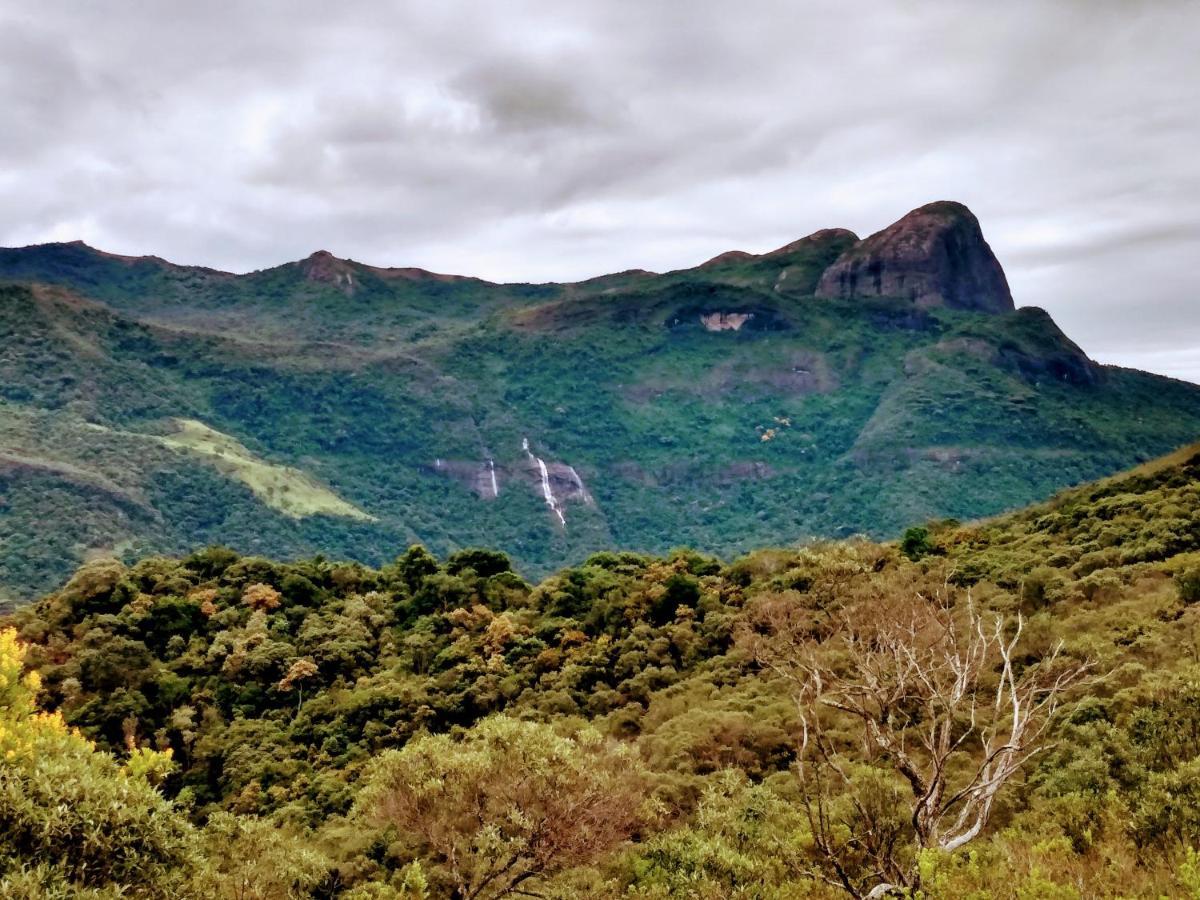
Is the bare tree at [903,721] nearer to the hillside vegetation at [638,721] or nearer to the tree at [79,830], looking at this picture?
the hillside vegetation at [638,721]

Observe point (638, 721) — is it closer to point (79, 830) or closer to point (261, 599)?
point (79, 830)

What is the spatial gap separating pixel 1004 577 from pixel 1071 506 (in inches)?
645

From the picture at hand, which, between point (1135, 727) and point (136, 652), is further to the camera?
point (136, 652)

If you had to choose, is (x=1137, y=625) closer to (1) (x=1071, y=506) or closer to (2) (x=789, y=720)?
(2) (x=789, y=720)

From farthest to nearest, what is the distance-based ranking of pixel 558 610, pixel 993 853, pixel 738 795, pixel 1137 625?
pixel 558 610 < pixel 1137 625 < pixel 738 795 < pixel 993 853

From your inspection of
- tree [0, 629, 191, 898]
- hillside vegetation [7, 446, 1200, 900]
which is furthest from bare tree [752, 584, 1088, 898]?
tree [0, 629, 191, 898]

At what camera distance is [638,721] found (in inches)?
1310

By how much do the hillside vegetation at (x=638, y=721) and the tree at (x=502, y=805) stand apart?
80mm

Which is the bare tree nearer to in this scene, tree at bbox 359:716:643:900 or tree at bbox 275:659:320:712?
tree at bbox 359:716:643:900

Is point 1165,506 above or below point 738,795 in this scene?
above

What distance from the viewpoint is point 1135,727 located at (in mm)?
18219

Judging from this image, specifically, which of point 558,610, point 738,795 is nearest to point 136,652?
point 558,610

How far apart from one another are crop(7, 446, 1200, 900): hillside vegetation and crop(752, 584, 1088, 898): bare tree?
0.15 metres

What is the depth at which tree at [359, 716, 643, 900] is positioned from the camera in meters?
17.5
